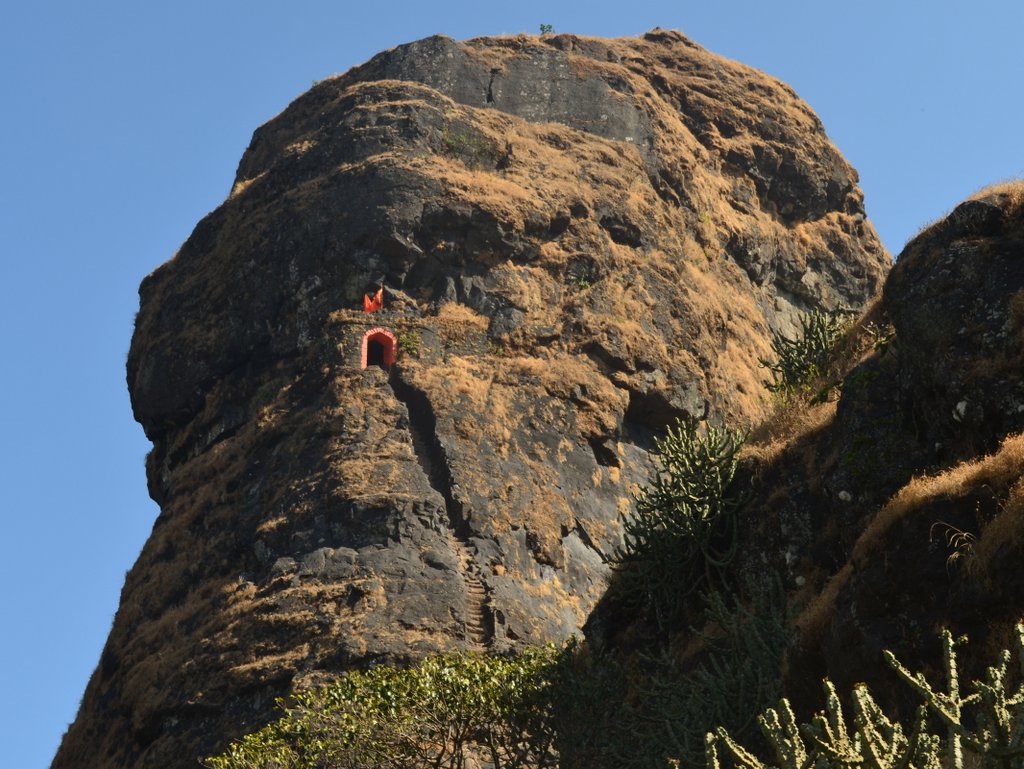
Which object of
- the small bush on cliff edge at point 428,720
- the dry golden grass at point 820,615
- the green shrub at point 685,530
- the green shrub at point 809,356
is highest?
the green shrub at point 809,356

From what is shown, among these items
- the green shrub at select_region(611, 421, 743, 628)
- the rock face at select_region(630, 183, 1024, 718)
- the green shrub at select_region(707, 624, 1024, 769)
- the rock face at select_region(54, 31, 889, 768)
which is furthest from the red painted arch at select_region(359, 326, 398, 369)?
the green shrub at select_region(707, 624, 1024, 769)

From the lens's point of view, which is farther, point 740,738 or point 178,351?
point 178,351

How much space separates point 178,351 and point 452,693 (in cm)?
2497

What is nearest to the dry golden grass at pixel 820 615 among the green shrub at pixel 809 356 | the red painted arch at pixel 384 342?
the green shrub at pixel 809 356

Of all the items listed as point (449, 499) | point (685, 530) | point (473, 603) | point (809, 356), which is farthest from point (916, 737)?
point (449, 499)

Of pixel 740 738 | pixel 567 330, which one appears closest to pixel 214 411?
pixel 567 330

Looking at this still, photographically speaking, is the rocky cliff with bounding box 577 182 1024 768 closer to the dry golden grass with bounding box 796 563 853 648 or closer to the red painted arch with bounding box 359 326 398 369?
the dry golden grass with bounding box 796 563 853 648

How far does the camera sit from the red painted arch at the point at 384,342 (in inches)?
1644

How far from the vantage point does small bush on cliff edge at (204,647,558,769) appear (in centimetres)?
2389

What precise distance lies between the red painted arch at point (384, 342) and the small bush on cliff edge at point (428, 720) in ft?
57.8

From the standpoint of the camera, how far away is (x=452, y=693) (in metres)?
24.1

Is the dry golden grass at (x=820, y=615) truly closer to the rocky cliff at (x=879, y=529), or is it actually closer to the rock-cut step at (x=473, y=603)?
the rocky cliff at (x=879, y=529)

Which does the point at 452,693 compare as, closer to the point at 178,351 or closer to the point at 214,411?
the point at 214,411

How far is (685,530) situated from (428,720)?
17.4ft
